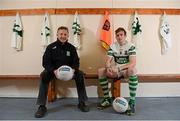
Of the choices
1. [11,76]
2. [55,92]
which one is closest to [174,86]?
[55,92]

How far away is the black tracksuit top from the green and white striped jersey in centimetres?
56

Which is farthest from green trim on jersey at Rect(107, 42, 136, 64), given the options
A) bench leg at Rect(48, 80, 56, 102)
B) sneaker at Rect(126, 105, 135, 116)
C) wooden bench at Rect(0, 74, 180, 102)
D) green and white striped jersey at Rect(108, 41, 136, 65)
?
bench leg at Rect(48, 80, 56, 102)

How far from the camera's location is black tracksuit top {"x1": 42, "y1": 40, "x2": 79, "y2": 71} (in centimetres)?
372

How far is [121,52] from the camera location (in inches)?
146

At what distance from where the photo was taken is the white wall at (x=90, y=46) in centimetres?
440

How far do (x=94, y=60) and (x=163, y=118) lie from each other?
1.68 metres

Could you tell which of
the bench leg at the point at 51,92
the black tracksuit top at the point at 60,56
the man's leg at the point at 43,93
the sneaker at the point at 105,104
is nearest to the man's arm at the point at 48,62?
the black tracksuit top at the point at 60,56

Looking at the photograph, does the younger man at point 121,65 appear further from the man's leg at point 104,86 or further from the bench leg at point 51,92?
the bench leg at point 51,92

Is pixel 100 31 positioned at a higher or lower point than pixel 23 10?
lower

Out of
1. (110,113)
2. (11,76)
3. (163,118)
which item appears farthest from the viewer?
(11,76)

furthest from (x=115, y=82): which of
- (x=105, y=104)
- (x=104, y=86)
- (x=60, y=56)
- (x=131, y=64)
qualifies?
(x=60, y=56)

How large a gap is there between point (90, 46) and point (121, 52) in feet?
2.75

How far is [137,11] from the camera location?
4363 millimetres

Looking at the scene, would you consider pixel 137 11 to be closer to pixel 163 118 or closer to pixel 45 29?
pixel 45 29
